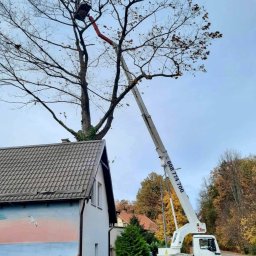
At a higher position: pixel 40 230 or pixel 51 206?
pixel 51 206

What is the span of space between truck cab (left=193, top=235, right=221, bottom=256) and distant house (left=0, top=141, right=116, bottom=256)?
4143 millimetres

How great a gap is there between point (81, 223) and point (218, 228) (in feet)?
160

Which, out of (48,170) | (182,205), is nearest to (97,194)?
(48,170)

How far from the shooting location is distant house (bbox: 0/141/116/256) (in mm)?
13914

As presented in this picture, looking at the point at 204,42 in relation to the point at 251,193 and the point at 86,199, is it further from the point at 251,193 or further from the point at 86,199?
the point at 251,193

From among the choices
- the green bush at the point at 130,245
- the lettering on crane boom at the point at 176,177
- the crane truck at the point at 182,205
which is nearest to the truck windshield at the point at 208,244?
the crane truck at the point at 182,205

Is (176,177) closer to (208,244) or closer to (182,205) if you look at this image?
(182,205)

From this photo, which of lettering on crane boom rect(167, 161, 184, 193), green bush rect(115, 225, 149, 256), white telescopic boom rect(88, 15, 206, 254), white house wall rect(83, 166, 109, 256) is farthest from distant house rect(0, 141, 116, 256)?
green bush rect(115, 225, 149, 256)

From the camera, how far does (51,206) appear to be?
1425 centimetres

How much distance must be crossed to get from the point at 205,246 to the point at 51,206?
21.8 feet

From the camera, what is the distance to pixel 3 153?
18156 millimetres

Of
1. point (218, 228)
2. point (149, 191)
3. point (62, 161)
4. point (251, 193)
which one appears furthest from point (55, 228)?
point (149, 191)

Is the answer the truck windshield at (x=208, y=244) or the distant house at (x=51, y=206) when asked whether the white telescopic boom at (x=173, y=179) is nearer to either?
the truck windshield at (x=208, y=244)

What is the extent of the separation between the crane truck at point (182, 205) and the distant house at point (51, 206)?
2731mm
